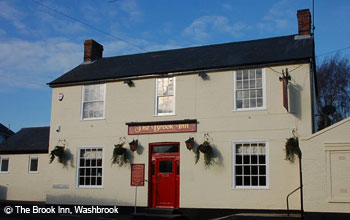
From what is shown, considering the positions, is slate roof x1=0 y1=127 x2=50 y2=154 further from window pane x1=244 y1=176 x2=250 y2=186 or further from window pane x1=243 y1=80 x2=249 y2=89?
window pane x1=243 y1=80 x2=249 y2=89

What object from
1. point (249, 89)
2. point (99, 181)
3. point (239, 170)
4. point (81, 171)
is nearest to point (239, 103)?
point (249, 89)

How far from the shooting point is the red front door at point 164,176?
51.6ft

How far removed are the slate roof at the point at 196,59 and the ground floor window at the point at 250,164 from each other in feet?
10.2

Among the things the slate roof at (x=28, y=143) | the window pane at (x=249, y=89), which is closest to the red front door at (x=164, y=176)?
the window pane at (x=249, y=89)

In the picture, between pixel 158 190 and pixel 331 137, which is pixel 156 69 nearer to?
pixel 158 190

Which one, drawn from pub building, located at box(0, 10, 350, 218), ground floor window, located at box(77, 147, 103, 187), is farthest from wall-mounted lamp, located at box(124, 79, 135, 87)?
ground floor window, located at box(77, 147, 103, 187)

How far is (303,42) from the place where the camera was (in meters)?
16.0

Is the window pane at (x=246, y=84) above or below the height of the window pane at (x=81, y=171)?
above

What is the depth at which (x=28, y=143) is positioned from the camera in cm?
2272

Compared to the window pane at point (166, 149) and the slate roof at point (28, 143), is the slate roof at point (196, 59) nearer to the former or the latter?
the window pane at point (166, 149)

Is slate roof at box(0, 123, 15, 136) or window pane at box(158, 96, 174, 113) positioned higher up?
slate roof at box(0, 123, 15, 136)

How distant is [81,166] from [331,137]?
10.5 m

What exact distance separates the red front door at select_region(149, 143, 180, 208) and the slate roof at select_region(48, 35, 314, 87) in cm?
326

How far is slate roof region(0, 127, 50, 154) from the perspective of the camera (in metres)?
21.8
